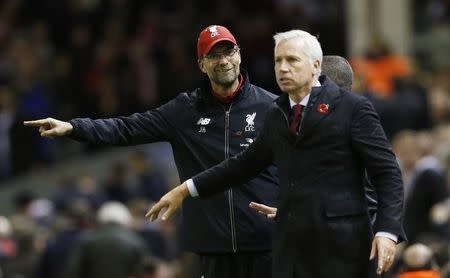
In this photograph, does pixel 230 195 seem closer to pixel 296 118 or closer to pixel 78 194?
pixel 296 118

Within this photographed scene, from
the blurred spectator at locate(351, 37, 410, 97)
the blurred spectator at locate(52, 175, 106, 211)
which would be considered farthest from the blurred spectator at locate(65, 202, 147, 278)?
the blurred spectator at locate(351, 37, 410, 97)

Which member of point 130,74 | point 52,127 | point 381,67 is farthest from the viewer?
point 130,74

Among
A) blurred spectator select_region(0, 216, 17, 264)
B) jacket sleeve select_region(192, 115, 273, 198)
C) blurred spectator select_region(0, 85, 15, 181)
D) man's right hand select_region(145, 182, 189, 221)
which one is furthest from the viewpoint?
blurred spectator select_region(0, 85, 15, 181)

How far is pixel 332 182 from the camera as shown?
844 centimetres

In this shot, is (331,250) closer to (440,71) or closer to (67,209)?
(67,209)

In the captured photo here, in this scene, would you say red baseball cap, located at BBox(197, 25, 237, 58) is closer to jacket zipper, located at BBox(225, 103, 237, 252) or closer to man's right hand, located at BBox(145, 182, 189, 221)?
jacket zipper, located at BBox(225, 103, 237, 252)

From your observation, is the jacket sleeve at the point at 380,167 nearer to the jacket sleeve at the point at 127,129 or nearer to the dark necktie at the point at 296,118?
the dark necktie at the point at 296,118

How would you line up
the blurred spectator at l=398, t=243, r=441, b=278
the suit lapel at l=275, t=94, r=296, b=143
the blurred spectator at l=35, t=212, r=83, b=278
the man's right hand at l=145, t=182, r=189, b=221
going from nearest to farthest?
the suit lapel at l=275, t=94, r=296, b=143 < the man's right hand at l=145, t=182, r=189, b=221 < the blurred spectator at l=398, t=243, r=441, b=278 < the blurred spectator at l=35, t=212, r=83, b=278

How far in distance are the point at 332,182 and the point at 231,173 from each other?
765 mm

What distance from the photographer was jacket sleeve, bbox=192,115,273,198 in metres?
8.91

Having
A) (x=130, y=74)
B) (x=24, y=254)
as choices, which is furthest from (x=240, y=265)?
(x=130, y=74)

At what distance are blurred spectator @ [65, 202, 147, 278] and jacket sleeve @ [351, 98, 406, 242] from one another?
738 cm

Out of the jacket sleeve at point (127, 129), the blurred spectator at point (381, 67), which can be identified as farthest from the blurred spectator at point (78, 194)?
the jacket sleeve at point (127, 129)

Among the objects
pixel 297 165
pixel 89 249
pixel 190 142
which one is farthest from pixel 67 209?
pixel 297 165
